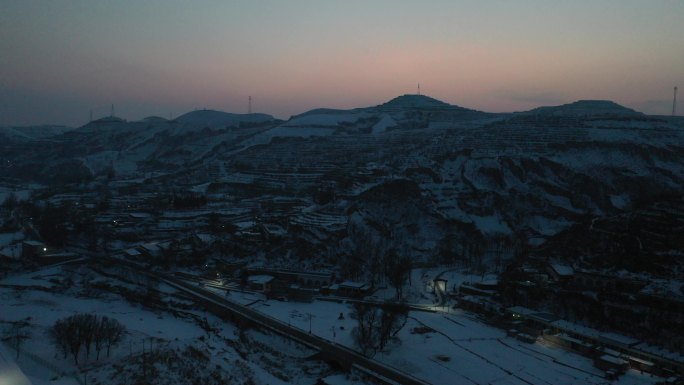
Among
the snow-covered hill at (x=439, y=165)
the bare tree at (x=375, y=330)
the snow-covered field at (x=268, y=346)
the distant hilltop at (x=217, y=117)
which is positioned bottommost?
the snow-covered field at (x=268, y=346)

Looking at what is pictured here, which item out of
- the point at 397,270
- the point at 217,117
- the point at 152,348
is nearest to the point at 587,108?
the point at 397,270

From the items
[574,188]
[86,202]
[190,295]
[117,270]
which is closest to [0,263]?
[117,270]

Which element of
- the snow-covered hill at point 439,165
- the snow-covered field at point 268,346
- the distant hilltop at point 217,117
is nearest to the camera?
the snow-covered field at point 268,346

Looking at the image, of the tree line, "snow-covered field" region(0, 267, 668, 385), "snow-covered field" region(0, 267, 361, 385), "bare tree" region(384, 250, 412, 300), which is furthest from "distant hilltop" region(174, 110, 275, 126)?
the tree line

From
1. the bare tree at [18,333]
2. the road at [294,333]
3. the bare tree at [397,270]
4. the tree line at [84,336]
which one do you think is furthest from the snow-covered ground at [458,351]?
the bare tree at [18,333]

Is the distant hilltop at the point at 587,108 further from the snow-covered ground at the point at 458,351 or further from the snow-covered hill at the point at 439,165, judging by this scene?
the snow-covered ground at the point at 458,351

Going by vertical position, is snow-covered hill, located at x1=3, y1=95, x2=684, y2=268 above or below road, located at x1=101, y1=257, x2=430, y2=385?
above

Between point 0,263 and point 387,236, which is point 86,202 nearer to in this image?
point 0,263

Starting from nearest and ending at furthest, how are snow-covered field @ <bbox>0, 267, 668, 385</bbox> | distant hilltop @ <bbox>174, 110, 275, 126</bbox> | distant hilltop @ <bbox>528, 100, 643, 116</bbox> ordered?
snow-covered field @ <bbox>0, 267, 668, 385</bbox>, distant hilltop @ <bbox>528, 100, 643, 116</bbox>, distant hilltop @ <bbox>174, 110, 275, 126</bbox>

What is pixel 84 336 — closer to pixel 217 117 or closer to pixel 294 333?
pixel 294 333

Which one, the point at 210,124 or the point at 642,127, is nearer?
the point at 642,127

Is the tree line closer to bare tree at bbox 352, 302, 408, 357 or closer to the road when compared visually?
the road
